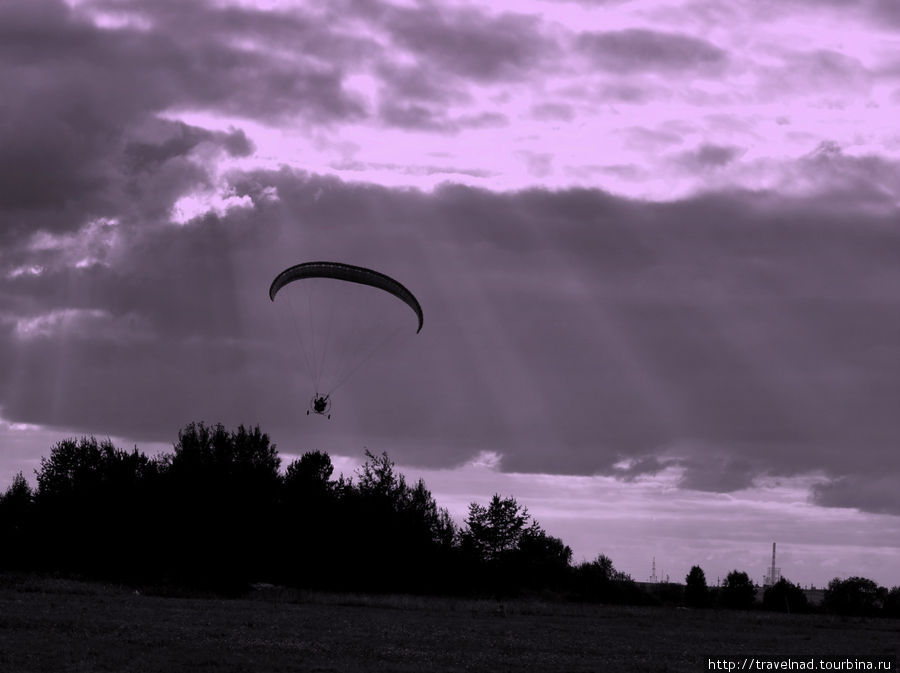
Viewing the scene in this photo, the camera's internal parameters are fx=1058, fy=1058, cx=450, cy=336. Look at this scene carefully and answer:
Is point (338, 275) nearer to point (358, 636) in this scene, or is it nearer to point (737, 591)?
point (358, 636)

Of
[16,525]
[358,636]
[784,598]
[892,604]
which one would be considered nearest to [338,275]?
[358,636]

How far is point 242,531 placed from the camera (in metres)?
92.5

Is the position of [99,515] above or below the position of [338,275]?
below

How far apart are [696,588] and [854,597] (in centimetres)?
2066

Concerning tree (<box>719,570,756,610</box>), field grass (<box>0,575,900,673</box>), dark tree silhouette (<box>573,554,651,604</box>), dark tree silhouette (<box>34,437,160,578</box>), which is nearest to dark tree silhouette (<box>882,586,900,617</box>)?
tree (<box>719,570,756,610</box>)

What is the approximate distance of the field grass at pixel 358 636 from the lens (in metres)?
30.2

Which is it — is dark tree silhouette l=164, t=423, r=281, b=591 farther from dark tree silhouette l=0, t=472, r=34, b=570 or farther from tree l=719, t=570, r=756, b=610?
tree l=719, t=570, r=756, b=610

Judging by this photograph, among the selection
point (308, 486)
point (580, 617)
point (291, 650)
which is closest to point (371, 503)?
point (308, 486)

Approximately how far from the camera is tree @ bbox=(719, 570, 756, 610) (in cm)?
14012

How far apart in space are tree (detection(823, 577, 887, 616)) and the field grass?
68611 mm

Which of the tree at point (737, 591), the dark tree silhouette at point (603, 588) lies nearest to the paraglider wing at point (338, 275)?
the dark tree silhouette at point (603, 588)

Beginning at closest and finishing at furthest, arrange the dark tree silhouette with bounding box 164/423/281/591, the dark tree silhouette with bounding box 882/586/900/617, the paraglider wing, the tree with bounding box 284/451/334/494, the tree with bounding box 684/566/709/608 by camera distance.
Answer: the paraglider wing
the dark tree silhouette with bounding box 164/423/281/591
the tree with bounding box 284/451/334/494
the dark tree silhouette with bounding box 882/586/900/617
the tree with bounding box 684/566/709/608

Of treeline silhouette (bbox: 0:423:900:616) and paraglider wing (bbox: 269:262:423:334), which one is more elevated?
paraglider wing (bbox: 269:262:423:334)

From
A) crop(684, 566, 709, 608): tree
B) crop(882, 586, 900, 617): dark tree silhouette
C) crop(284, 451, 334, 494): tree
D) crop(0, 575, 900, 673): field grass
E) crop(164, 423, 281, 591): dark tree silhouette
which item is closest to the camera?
crop(0, 575, 900, 673): field grass
